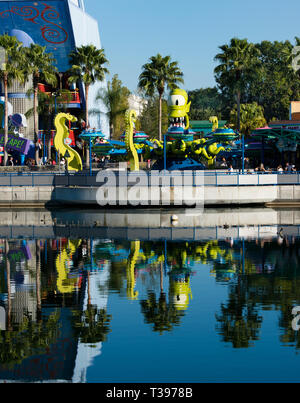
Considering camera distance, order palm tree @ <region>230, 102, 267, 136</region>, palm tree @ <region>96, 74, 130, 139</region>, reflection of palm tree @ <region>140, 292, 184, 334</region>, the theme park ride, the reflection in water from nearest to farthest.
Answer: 1. the reflection in water
2. reflection of palm tree @ <region>140, 292, 184, 334</region>
3. the theme park ride
4. palm tree @ <region>96, 74, 130, 139</region>
5. palm tree @ <region>230, 102, 267, 136</region>

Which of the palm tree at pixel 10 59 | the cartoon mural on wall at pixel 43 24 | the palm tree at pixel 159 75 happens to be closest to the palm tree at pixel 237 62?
the palm tree at pixel 159 75

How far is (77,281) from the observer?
2383 centimetres

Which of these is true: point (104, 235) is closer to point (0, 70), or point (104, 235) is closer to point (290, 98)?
point (0, 70)

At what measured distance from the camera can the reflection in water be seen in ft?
51.9

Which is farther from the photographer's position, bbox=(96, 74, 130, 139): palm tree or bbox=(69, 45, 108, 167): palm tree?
bbox=(96, 74, 130, 139): palm tree

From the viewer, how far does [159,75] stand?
7200 centimetres

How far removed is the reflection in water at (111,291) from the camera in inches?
623

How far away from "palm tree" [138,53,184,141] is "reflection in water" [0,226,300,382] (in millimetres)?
40508

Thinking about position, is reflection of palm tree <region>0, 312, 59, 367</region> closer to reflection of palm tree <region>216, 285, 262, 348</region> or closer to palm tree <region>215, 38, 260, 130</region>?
reflection of palm tree <region>216, 285, 262, 348</region>

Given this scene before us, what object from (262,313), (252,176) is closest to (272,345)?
(262,313)

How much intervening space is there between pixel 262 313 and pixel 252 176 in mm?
29749

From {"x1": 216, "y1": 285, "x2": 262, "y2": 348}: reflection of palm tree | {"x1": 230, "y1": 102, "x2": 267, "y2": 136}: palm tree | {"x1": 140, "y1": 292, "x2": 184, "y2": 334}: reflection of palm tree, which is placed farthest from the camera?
{"x1": 230, "y1": 102, "x2": 267, "y2": 136}: palm tree

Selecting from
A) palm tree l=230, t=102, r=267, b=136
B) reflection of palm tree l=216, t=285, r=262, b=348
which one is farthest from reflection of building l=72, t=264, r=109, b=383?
palm tree l=230, t=102, r=267, b=136
